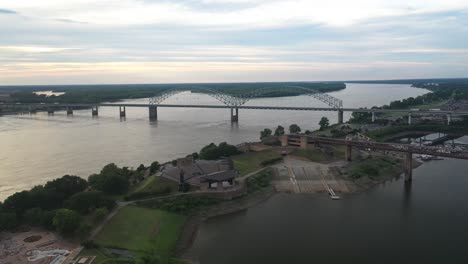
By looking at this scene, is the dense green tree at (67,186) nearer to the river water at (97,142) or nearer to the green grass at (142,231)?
the green grass at (142,231)

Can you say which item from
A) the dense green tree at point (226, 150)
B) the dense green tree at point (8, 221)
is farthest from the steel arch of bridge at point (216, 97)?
the dense green tree at point (8, 221)

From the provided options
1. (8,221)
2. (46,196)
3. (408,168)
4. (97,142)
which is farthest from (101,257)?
(97,142)

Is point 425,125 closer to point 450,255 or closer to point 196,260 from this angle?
point 450,255

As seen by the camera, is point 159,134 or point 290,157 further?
point 159,134

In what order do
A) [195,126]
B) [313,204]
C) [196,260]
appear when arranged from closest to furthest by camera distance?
[196,260] → [313,204] → [195,126]

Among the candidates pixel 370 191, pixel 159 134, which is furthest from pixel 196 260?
pixel 159 134
